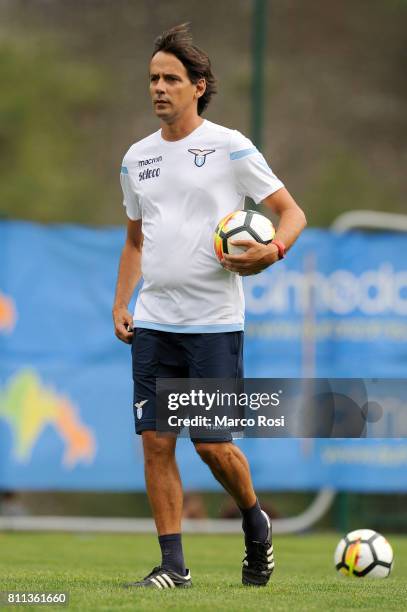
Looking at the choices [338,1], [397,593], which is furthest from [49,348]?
[338,1]

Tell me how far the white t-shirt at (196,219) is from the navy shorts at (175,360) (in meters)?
0.05

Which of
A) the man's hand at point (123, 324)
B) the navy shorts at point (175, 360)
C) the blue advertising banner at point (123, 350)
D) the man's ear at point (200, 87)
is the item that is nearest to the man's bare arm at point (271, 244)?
the navy shorts at point (175, 360)

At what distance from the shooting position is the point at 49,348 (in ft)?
37.1

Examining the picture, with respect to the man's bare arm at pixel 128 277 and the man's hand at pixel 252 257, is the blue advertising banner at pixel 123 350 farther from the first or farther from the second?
the man's hand at pixel 252 257

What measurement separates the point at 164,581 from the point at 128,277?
4.88 ft

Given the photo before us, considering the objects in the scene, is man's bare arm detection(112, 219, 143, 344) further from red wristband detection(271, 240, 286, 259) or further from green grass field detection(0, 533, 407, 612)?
green grass field detection(0, 533, 407, 612)

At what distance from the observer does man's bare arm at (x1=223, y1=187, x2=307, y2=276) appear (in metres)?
5.98

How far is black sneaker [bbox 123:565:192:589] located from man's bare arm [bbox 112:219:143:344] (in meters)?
1.09

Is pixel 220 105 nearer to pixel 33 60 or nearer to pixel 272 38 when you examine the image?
pixel 33 60

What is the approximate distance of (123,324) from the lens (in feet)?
21.5

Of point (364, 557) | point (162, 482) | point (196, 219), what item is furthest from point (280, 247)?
point (364, 557)

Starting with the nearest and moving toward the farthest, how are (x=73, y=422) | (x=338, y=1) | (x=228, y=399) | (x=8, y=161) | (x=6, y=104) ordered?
(x=228, y=399), (x=73, y=422), (x=8, y=161), (x=6, y=104), (x=338, y=1)

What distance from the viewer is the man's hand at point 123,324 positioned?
257 inches

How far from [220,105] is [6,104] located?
584cm
